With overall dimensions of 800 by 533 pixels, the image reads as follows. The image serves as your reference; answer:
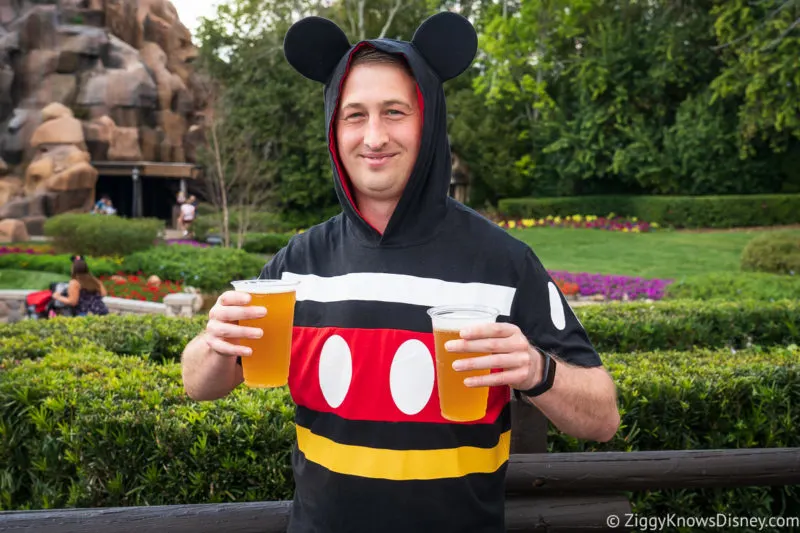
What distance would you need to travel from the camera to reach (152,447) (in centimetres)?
306

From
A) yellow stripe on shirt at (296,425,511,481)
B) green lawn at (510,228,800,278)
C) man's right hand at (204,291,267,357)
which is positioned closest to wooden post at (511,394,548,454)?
yellow stripe on shirt at (296,425,511,481)

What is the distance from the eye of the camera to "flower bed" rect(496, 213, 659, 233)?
27595mm

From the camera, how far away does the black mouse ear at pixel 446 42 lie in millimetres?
1949

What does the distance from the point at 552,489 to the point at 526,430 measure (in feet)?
0.84

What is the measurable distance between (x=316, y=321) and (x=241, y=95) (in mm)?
30535

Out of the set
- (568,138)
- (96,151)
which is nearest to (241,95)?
(96,151)

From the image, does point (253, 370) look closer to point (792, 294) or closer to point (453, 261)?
point (453, 261)

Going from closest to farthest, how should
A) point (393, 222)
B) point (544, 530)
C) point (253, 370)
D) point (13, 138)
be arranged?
point (253, 370)
point (393, 222)
point (544, 530)
point (13, 138)

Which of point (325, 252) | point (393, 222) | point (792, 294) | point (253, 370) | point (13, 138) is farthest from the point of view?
→ point (13, 138)

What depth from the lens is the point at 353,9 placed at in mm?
32094

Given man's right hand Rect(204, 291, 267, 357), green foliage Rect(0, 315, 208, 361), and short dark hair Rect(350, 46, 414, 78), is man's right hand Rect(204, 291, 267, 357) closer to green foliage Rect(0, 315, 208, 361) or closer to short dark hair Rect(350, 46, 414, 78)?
short dark hair Rect(350, 46, 414, 78)

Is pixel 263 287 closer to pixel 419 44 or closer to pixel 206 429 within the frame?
pixel 419 44

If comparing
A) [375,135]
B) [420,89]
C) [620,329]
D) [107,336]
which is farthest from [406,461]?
[620,329]

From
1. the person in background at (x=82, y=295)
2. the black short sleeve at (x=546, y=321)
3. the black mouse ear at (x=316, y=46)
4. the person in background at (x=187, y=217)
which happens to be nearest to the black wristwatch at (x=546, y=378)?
the black short sleeve at (x=546, y=321)
